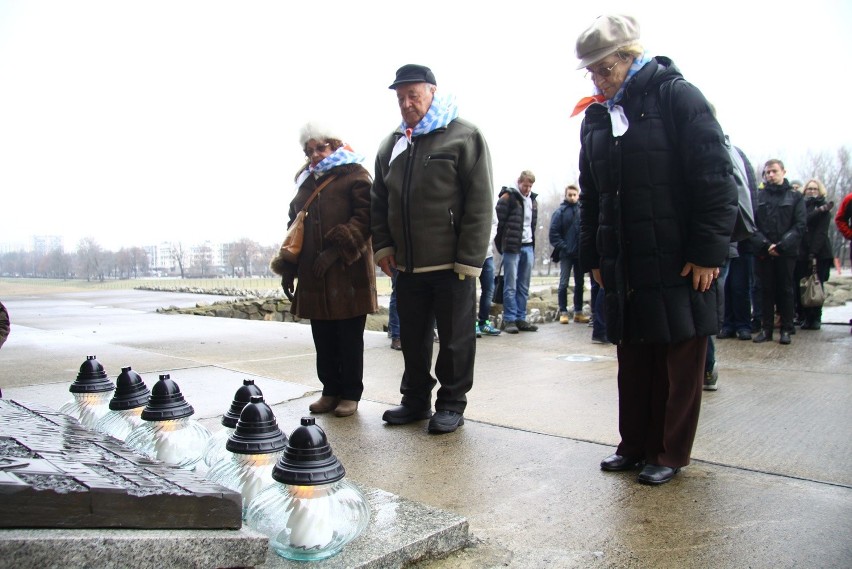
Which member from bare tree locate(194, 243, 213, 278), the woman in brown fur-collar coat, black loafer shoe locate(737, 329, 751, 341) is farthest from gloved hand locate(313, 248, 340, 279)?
bare tree locate(194, 243, 213, 278)

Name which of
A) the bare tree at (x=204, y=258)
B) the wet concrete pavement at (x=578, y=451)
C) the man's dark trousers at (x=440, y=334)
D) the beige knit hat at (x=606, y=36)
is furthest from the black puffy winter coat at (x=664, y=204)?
the bare tree at (x=204, y=258)

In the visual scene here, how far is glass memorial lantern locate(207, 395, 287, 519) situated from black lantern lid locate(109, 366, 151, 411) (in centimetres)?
81

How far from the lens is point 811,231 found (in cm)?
961

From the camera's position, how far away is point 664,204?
122 inches

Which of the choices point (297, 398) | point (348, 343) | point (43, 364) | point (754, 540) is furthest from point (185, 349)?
point (754, 540)

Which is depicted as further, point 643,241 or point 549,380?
point 549,380

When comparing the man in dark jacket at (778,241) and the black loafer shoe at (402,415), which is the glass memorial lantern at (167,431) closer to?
the black loafer shoe at (402,415)

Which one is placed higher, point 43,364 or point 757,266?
point 757,266

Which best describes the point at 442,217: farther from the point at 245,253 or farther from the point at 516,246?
the point at 245,253

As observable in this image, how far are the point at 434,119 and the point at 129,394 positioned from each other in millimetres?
2236

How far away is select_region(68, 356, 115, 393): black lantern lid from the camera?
10.4 ft

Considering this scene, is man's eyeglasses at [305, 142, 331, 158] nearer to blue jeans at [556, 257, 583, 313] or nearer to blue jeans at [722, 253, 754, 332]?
blue jeans at [722, 253, 754, 332]

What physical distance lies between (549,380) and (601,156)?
9.13 ft

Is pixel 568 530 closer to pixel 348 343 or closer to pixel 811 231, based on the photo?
pixel 348 343
